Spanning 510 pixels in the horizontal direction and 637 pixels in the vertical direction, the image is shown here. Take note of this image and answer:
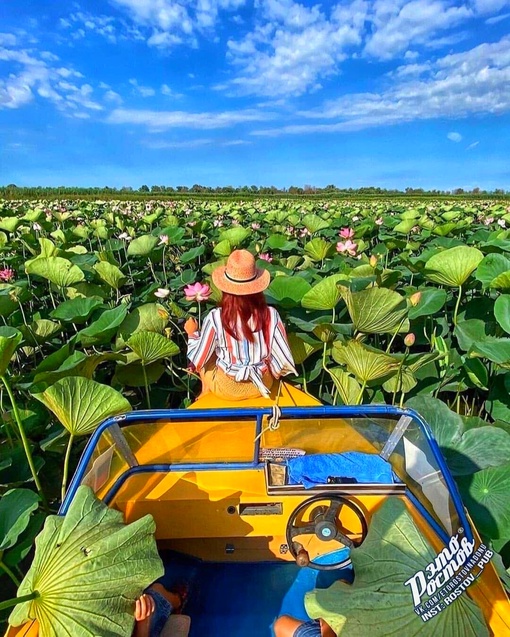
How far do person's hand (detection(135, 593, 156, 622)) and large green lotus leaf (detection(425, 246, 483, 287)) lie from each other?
2086 millimetres

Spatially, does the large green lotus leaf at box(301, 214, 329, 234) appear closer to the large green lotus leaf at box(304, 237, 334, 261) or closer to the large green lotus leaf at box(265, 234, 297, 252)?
the large green lotus leaf at box(265, 234, 297, 252)

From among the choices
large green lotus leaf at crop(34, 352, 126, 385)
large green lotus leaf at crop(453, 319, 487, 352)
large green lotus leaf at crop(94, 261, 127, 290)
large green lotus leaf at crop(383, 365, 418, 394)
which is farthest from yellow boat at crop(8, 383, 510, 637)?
large green lotus leaf at crop(94, 261, 127, 290)

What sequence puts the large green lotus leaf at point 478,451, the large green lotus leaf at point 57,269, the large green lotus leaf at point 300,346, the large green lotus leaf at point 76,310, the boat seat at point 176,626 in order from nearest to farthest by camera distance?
the boat seat at point 176,626 → the large green lotus leaf at point 478,451 → the large green lotus leaf at point 300,346 → the large green lotus leaf at point 76,310 → the large green lotus leaf at point 57,269

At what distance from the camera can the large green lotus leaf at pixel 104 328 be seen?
8.07 ft

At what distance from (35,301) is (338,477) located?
385cm

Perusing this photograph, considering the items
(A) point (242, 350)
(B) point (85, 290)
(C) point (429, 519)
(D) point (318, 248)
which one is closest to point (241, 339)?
(A) point (242, 350)

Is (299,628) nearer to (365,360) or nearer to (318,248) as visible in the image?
(365,360)

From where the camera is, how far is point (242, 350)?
2.24 meters

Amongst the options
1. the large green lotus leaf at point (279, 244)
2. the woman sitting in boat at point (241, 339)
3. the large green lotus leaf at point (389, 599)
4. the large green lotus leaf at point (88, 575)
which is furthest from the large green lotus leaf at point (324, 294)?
the large green lotus leaf at point (279, 244)

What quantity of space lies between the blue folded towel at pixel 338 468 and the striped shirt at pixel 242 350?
2.12 feet

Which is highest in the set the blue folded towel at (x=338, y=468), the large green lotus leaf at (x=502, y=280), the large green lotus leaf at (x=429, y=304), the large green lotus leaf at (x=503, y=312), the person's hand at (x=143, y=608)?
the large green lotus leaf at (x=502, y=280)

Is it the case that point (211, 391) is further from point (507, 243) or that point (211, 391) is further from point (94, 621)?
point (507, 243)

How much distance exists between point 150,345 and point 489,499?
1.37m

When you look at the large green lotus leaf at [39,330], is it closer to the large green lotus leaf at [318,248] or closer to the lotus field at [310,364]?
→ the lotus field at [310,364]
